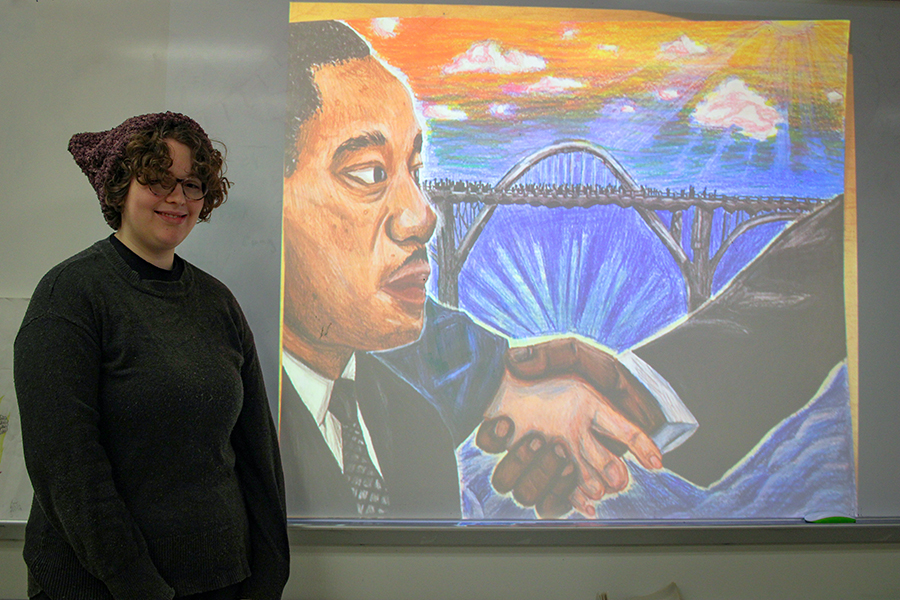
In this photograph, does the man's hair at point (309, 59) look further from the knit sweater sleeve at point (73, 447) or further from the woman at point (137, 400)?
the knit sweater sleeve at point (73, 447)

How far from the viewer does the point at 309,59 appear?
1.39 meters

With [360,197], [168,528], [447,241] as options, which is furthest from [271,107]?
[168,528]

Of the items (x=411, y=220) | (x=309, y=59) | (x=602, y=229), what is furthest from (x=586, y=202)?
(x=309, y=59)

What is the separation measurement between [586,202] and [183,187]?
0.91 m

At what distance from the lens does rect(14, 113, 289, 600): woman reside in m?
0.86

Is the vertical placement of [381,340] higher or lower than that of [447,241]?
lower

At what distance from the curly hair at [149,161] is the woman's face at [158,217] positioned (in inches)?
0.4

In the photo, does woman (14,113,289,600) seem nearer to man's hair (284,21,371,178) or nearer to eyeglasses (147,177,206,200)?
eyeglasses (147,177,206,200)

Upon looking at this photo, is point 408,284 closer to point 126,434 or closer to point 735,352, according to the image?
point 126,434

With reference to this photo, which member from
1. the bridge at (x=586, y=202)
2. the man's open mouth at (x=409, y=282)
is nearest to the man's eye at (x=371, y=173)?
the bridge at (x=586, y=202)

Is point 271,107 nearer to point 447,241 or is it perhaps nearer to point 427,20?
point 427,20

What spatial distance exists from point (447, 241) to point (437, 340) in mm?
247

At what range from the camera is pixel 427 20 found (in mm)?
1402

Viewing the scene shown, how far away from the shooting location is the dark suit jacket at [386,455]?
4.49 feet
